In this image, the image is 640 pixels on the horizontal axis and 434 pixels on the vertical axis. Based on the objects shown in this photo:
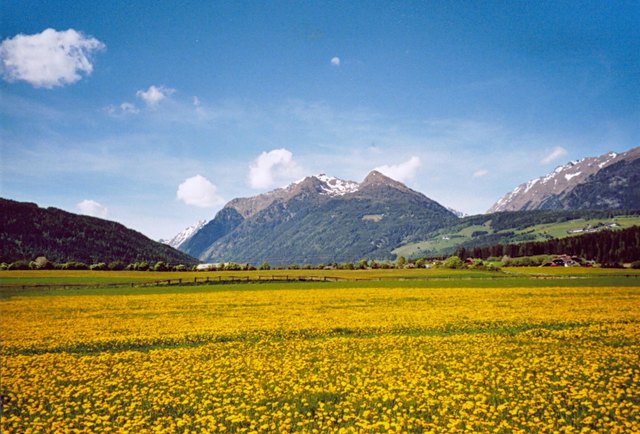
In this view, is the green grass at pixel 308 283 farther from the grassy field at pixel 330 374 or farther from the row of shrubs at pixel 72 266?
the row of shrubs at pixel 72 266

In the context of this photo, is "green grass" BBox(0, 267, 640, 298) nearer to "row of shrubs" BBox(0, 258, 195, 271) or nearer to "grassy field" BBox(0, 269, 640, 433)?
"grassy field" BBox(0, 269, 640, 433)

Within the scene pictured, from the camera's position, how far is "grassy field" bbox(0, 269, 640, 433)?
1177 cm

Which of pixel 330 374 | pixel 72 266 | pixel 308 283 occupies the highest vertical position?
pixel 330 374

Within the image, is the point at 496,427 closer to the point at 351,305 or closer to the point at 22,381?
the point at 22,381

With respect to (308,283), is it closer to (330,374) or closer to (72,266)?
(330,374)

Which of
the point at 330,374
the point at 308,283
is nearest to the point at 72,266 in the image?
the point at 308,283

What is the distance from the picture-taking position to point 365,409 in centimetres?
1267

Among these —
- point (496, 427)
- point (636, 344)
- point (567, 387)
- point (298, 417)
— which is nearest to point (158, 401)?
point (298, 417)

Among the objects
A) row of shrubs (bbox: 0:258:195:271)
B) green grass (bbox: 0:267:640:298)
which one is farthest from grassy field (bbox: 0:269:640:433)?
row of shrubs (bbox: 0:258:195:271)

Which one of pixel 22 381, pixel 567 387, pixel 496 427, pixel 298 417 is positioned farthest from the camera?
pixel 22 381

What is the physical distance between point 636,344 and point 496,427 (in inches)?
597

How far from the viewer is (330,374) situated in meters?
16.5

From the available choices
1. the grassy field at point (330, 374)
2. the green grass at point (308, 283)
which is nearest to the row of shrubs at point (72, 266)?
the green grass at point (308, 283)

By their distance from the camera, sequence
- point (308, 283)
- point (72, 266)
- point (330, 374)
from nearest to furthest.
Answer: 1. point (330, 374)
2. point (308, 283)
3. point (72, 266)
